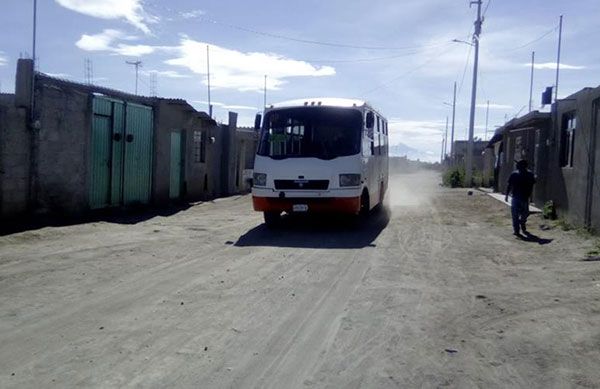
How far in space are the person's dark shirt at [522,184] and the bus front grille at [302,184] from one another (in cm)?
433

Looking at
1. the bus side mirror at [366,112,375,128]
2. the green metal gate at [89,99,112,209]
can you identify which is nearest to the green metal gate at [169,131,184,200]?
the green metal gate at [89,99,112,209]

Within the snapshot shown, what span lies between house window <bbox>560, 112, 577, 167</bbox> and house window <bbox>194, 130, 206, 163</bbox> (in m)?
12.6

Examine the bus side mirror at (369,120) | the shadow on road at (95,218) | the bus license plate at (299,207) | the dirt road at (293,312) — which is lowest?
the dirt road at (293,312)

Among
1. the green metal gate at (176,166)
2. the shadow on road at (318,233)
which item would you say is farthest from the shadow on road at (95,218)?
the shadow on road at (318,233)

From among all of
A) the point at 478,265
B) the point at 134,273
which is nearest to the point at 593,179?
the point at 478,265

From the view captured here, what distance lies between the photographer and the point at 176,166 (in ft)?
67.1

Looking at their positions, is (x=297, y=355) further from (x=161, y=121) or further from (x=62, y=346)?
(x=161, y=121)

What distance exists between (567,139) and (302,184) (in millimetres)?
7983

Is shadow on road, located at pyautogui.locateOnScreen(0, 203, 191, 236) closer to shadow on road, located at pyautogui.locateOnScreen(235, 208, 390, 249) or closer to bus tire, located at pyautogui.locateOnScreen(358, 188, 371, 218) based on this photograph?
shadow on road, located at pyautogui.locateOnScreen(235, 208, 390, 249)

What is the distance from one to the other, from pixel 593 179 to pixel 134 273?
9.99m

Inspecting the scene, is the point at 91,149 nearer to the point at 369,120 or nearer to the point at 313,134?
the point at 313,134

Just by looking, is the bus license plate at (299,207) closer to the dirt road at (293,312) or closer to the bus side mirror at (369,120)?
the dirt road at (293,312)

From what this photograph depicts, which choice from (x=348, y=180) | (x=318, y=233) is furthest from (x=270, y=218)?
(x=348, y=180)

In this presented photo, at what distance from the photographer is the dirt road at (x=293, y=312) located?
4770 mm
